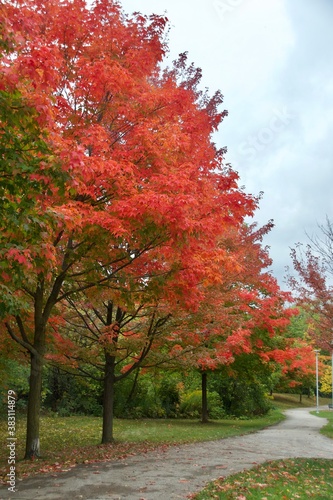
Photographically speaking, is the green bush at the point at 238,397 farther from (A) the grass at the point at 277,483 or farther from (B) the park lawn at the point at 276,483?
(B) the park lawn at the point at 276,483

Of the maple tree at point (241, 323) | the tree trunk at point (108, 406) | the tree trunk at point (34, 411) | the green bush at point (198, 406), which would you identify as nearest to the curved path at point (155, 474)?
the tree trunk at point (34, 411)

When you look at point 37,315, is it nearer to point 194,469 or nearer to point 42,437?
point 194,469

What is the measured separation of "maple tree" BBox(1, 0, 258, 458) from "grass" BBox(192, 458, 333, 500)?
3259 millimetres

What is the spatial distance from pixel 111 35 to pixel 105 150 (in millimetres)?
2634

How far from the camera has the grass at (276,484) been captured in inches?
254

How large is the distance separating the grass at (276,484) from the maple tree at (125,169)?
3.26m

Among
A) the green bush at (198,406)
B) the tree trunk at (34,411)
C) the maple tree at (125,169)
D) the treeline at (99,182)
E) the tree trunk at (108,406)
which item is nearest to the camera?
the treeline at (99,182)

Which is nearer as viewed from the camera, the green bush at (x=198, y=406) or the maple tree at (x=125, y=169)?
the maple tree at (x=125, y=169)

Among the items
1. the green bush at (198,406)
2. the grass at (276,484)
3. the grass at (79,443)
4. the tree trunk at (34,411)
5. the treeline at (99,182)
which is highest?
the treeline at (99,182)

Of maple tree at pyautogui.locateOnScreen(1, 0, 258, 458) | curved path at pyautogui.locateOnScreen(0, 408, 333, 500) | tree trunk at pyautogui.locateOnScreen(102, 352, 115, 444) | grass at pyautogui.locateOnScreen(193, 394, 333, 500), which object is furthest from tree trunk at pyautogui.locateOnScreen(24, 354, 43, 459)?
grass at pyautogui.locateOnScreen(193, 394, 333, 500)

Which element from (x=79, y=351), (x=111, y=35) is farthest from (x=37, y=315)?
(x=111, y=35)

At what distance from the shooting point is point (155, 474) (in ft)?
A: 25.7

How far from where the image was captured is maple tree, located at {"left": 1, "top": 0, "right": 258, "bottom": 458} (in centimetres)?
707

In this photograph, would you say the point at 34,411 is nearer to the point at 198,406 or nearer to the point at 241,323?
the point at 241,323
